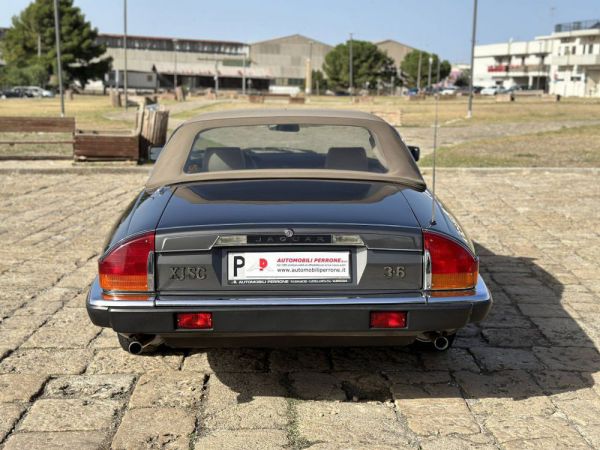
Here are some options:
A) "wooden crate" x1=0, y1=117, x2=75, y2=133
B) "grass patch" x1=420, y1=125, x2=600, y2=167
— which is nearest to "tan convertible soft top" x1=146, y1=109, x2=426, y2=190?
"grass patch" x1=420, y1=125, x2=600, y2=167

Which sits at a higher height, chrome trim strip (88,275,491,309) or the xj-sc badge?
the xj-sc badge

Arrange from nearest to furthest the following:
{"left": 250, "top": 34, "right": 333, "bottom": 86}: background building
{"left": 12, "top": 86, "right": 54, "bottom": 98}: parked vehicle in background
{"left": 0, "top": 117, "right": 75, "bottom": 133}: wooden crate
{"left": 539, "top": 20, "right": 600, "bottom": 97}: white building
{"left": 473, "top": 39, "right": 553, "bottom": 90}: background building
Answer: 1. {"left": 0, "top": 117, "right": 75, "bottom": 133}: wooden crate
2. {"left": 12, "top": 86, "right": 54, "bottom": 98}: parked vehicle in background
3. {"left": 539, "top": 20, "right": 600, "bottom": 97}: white building
4. {"left": 473, "top": 39, "right": 553, "bottom": 90}: background building
5. {"left": 250, "top": 34, "right": 333, "bottom": 86}: background building

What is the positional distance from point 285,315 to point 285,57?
144 metres

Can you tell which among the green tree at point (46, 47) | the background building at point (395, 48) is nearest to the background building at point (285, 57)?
the background building at point (395, 48)

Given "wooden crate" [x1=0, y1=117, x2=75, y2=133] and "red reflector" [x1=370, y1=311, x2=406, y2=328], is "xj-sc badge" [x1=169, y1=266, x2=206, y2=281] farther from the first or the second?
"wooden crate" [x1=0, y1=117, x2=75, y2=133]

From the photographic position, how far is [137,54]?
128250mm

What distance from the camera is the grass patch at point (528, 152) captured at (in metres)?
15.2

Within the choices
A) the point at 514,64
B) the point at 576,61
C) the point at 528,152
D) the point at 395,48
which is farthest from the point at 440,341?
the point at 395,48

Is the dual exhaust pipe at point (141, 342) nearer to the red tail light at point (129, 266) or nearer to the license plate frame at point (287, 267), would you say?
the red tail light at point (129, 266)

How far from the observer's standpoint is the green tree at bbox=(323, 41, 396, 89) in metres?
124

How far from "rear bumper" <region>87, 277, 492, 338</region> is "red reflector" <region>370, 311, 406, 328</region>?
0.07ft

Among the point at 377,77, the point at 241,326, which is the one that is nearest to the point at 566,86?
the point at 377,77

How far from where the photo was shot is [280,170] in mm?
4285

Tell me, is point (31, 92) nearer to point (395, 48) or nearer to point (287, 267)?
point (287, 267)
